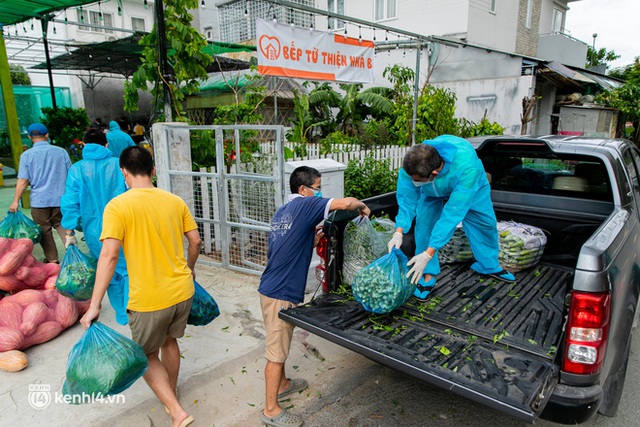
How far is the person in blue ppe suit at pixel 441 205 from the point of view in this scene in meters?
2.91

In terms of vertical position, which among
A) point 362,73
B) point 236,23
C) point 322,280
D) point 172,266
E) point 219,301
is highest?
point 236,23

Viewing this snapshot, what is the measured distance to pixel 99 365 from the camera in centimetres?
216

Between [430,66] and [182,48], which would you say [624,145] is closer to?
[182,48]

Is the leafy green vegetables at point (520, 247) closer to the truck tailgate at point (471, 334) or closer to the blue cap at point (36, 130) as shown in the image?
the truck tailgate at point (471, 334)

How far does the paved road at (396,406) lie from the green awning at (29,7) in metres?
6.62

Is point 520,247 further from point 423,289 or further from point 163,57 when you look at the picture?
point 163,57

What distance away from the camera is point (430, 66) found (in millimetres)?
14086

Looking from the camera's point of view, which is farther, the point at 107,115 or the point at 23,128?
the point at 107,115

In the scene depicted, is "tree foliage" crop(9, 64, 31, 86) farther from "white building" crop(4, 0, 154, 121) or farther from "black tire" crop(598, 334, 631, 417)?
"black tire" crop(598, 334, 631, 417)

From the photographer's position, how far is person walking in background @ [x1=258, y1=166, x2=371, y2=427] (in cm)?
260

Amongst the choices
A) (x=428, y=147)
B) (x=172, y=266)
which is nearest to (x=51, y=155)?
(x=172, y=266)

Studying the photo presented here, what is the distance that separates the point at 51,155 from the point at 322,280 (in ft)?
12.4

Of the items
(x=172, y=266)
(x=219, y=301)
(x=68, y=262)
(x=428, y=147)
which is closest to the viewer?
(x=172, y=266)

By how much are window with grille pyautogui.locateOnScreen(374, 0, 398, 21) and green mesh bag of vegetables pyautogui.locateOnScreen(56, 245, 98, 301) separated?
50.1ft
